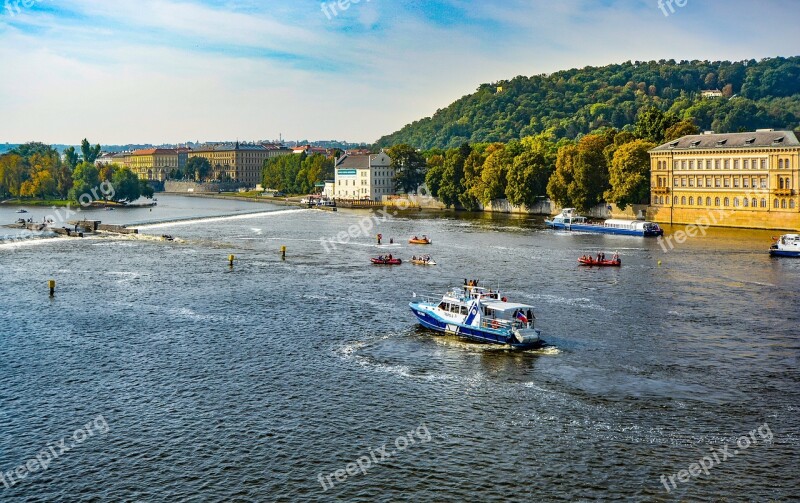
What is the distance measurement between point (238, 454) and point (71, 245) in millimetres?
101096

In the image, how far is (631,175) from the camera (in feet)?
544

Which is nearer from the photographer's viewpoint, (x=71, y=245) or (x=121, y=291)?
(x=121, y=291)

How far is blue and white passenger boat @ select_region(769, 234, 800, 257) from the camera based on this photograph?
10644cm

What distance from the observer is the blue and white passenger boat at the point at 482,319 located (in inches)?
2398

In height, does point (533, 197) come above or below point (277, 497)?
above

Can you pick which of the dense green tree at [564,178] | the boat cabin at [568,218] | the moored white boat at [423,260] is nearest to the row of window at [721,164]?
the dense green tree at [564,178]

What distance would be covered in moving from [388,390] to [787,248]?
77.5 meters

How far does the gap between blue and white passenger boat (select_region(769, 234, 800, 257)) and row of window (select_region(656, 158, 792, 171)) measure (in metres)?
35.2

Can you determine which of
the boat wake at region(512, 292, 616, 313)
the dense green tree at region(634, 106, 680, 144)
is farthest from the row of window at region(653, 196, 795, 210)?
the boat wake at region(512, 292, 616, 313)

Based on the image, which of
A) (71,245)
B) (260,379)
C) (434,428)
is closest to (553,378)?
(434,428)

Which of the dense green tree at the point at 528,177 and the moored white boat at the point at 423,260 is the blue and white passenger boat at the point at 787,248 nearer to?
the moored white boat at the point at 423,260

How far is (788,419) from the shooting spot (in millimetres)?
45094

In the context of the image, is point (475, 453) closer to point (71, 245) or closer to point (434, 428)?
point (434, 428)

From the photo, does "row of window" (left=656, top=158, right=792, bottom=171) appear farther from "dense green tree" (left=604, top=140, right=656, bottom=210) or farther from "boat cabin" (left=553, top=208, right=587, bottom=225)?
"boat cabin" (left=553, top=208, right=587, bottom=225)
